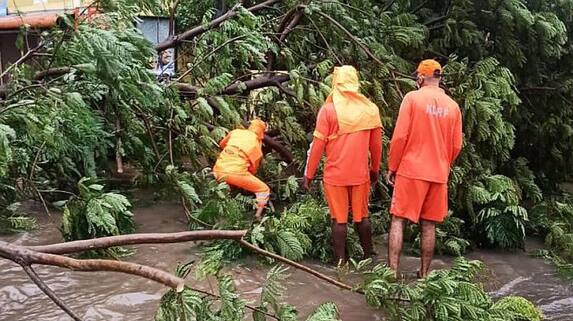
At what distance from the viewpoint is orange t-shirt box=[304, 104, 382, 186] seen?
5.29 meters

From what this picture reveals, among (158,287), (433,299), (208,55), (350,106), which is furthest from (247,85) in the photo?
(433,299)

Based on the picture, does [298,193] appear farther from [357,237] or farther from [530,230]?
[530,230]

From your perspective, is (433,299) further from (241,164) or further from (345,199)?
(241,164)

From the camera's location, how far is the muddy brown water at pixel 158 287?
14.2ft

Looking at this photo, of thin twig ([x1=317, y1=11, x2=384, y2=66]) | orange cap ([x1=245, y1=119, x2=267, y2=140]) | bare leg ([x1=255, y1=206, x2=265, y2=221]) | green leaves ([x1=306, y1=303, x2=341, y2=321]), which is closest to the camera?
green leaves ([x1=306, y1=303, x2=341, y2=321])

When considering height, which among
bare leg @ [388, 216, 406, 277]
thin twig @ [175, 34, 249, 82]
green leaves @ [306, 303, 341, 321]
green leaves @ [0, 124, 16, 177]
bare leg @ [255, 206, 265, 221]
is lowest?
bare leg @ [255, 206, 265, 221]

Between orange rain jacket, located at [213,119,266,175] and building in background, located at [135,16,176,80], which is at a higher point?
building in background, located at [135,16,176,80]

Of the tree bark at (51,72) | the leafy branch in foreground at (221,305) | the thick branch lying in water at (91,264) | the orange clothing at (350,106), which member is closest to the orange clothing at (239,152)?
the orange clothing at (350,106)

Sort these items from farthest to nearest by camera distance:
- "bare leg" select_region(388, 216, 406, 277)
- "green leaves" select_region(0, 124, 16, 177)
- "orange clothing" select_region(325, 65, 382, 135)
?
"orange clothing" select_region(325, 65, 382, 135) < "bare leg" select_region(388, 216, 406, 277) < "green leaves" select_region(0, 124, 16, 177)

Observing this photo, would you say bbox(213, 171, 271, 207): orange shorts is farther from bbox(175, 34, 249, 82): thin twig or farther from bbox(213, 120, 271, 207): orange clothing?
bbox(175, 34, 249, 82): thin twig

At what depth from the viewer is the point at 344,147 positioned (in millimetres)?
5289

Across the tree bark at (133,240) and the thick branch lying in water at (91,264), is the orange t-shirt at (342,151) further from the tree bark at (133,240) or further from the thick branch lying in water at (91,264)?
the thick branch lying in water at (91,264)

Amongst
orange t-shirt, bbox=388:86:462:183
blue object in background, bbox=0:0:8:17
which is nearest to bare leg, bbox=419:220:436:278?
orange t-shirt, bbox=388:86:462:183

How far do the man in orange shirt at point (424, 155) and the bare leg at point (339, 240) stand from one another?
1.60 ft
